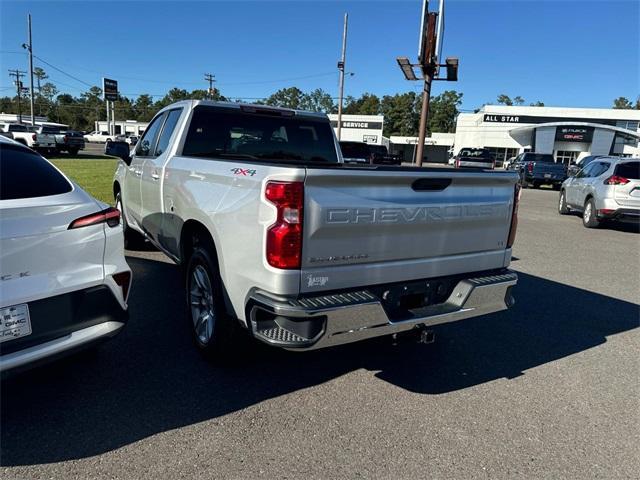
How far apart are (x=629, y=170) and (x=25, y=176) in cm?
1234

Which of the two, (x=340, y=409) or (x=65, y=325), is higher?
(x=65, y=325)

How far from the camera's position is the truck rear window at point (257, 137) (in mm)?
4785

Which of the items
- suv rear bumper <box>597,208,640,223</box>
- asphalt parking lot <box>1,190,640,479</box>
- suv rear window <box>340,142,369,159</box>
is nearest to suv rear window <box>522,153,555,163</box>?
suv rear window <box>340,142,369,159</box>

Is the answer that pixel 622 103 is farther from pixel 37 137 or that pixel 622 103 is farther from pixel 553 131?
pixel 37 137

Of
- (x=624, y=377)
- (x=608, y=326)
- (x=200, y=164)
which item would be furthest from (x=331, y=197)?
(x=608, y=326)

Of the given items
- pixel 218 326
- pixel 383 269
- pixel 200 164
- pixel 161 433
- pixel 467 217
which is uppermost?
pixel 200 164

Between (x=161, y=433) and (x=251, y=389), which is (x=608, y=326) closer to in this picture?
(x=251, y=389)

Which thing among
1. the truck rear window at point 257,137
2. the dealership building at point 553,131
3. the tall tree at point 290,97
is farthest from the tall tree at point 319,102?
the truck rear window at point 257,137

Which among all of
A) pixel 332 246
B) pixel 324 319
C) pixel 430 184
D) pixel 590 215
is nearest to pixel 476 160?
pixel 590 215

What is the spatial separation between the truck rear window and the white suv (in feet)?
29.1

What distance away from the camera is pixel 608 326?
5.09m

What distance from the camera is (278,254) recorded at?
278cm

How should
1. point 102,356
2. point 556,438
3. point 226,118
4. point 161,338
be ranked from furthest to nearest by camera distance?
point 226,118
point 161,338
point 102,356
point 556,438

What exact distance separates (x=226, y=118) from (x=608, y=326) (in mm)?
4551
